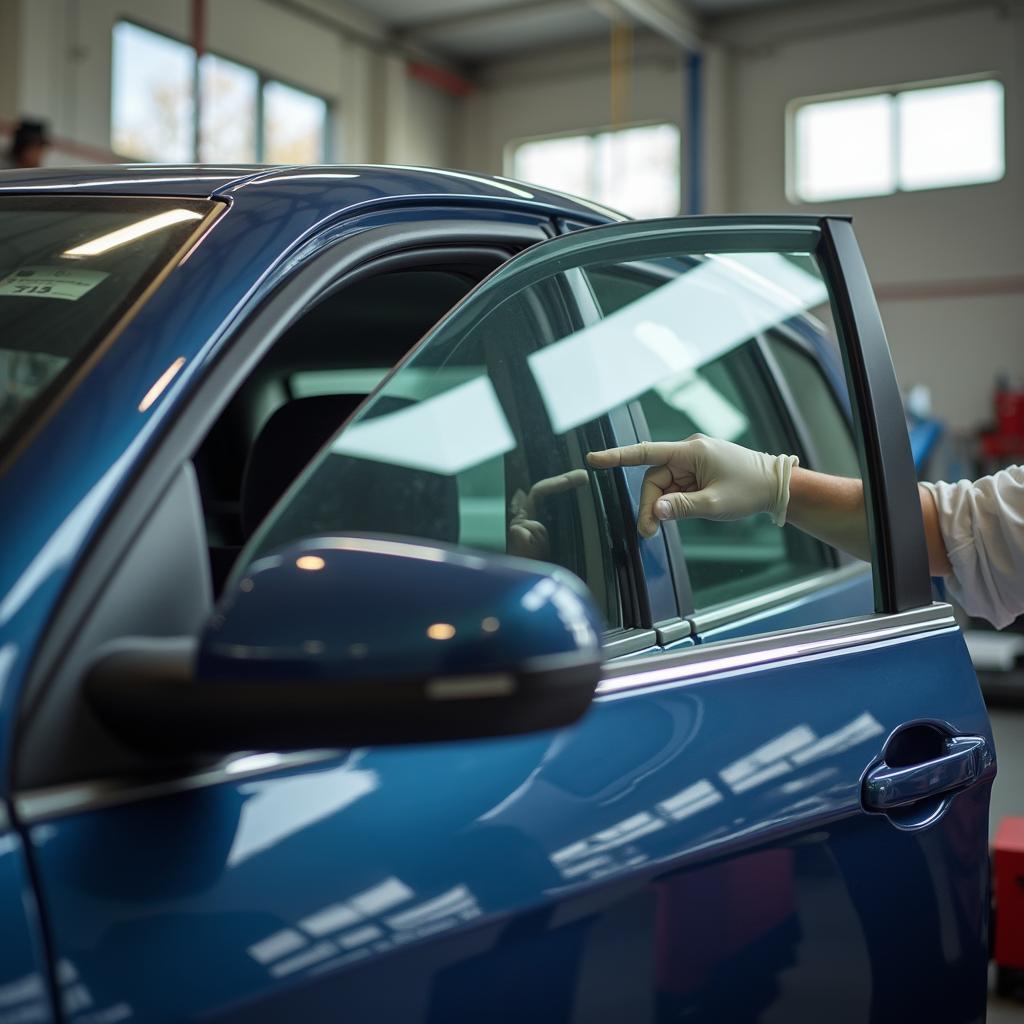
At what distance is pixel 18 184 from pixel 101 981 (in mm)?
807

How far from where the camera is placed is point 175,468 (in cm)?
79

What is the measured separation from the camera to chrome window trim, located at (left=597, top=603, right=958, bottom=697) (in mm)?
999

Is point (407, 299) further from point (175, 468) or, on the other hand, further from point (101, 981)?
point (101, 981)

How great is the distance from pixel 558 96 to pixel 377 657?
12136mm

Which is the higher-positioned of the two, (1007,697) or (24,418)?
(24,418)

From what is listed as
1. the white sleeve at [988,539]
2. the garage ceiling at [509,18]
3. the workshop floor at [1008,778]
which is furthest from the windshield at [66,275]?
the garage ceiling at [509,18]

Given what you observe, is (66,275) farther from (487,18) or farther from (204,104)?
(487,18)

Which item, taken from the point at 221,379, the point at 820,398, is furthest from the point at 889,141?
the point at 221,379

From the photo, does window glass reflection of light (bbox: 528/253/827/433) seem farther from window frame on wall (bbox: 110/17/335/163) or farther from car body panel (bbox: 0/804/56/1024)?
window frame on wall (bbox: 110/17/335/163)

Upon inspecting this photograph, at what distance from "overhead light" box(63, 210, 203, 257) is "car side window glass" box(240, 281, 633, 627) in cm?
22

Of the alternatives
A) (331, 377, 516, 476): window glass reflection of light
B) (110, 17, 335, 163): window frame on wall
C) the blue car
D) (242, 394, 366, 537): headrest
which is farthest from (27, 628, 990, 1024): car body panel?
(110, 17, 335, 163): window frame on wall

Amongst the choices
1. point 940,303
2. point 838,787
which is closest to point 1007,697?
point 940,303

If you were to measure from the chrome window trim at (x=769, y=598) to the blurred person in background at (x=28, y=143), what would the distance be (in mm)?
6771

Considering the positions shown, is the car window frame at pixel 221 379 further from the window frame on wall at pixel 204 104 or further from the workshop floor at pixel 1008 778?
the window frame on wall at pixel 204 104
